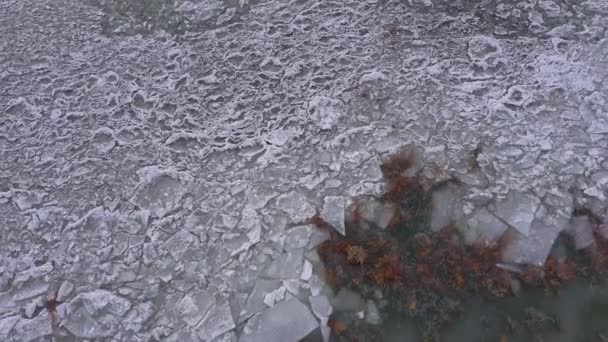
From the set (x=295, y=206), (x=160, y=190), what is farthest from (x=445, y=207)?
(x=160, y=190)

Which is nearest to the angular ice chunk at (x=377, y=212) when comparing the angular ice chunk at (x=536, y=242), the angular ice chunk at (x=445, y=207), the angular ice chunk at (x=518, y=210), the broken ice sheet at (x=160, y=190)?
the angular ice chunk at (x=445, y=207)

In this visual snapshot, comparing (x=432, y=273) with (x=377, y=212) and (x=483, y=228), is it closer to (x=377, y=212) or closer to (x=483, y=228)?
(x=483, y=228)

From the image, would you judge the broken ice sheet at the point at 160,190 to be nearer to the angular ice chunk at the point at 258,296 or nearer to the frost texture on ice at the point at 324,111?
the angular ice chunk at the point at 258,296

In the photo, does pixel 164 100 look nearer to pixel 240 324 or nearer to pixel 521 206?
pixel 240 324

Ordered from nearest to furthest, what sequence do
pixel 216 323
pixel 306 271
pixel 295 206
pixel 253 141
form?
pixel 216 323, pixel 306 271, pixel 295 206, pixel 253 141

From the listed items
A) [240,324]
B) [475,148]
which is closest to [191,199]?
[240,324]

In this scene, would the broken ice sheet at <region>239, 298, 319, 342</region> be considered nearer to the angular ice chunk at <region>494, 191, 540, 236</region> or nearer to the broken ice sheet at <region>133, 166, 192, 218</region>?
the broken ice sheet at <region>133, 166, 192, 218</region>
